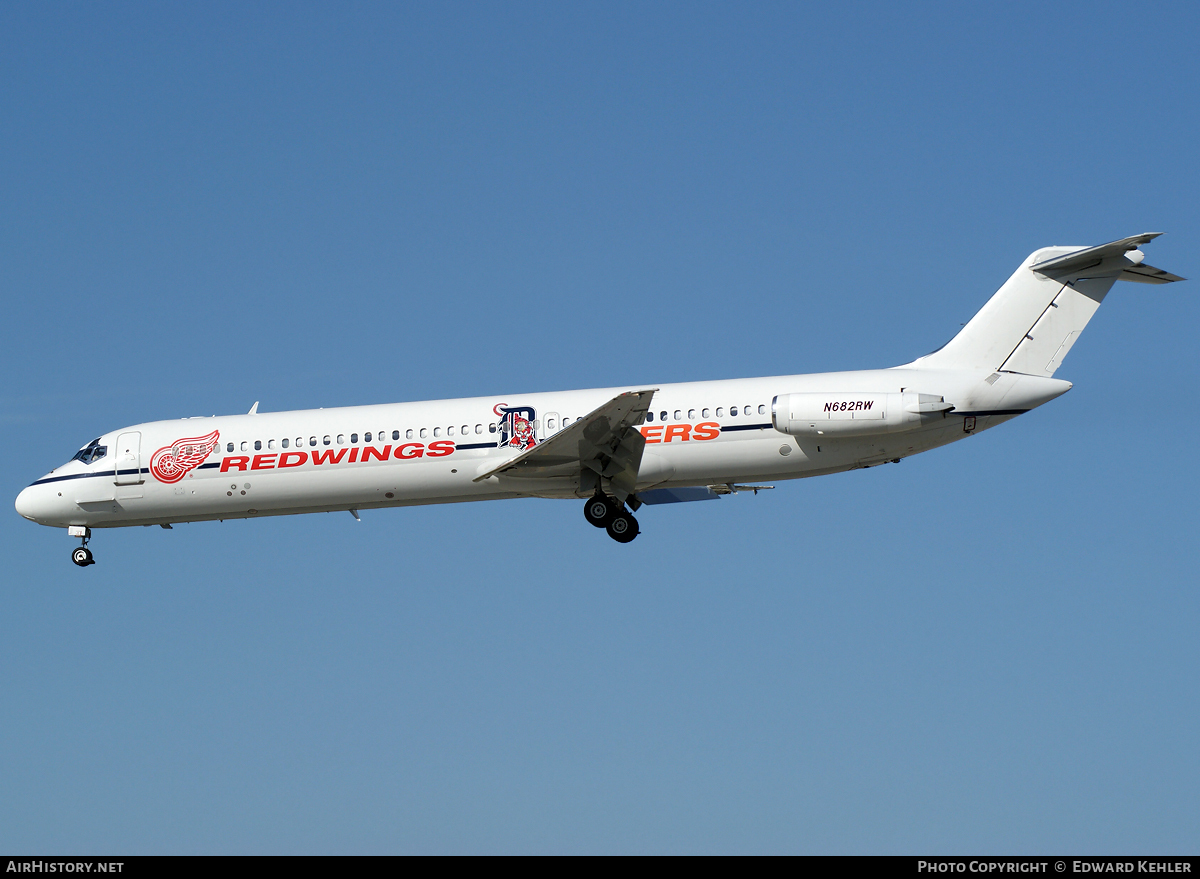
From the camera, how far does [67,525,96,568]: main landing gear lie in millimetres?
29641

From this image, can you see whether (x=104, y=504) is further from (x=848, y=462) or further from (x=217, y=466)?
(x=848, y=462)

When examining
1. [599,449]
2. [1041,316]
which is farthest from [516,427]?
[1041,316]

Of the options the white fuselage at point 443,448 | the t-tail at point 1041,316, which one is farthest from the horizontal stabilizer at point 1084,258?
the white fuselage at point 443,448

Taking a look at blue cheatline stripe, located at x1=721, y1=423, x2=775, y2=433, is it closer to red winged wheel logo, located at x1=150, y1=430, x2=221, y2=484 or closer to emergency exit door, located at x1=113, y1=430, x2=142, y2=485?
red winged wheel logo, located at x1=150, y1=430, x2=221, y2=484

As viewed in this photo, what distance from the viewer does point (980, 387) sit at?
27094mm

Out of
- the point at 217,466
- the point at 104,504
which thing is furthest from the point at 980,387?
the point at 104,504

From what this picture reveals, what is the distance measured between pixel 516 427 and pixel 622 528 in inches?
120

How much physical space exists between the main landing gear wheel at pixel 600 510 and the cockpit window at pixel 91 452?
1083cm

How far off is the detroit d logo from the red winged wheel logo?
20.7 feet

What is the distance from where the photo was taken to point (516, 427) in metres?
28.0

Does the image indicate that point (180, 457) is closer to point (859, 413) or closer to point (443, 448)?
point (443, 448)

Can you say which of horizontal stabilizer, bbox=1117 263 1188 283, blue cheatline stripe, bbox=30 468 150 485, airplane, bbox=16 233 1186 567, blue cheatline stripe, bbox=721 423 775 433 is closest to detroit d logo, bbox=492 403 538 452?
airplane, bbox=16 233 1186 567

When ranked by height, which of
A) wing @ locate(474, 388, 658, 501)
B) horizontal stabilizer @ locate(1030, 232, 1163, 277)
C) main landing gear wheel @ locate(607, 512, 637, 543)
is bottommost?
main landing gear wheel @ locate(607, 512, 637, 543)
